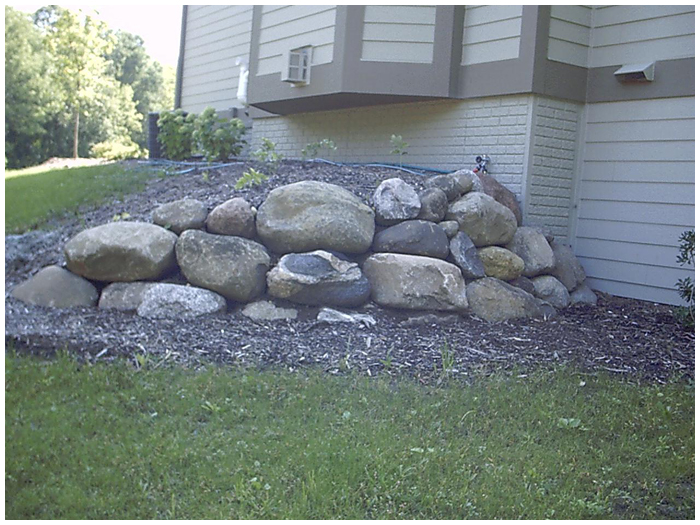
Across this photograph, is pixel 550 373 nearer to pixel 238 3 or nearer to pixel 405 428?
pixel 405 428

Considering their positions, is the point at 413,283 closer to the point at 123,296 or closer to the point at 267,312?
the point at 267,312

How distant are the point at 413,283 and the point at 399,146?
1932 mm

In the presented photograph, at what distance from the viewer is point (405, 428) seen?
297 cm

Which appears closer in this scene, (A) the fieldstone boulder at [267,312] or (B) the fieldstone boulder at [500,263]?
(A) the fieldstone boulder at [267,312]

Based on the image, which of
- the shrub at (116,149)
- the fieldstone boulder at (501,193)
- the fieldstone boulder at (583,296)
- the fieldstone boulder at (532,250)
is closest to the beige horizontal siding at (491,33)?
the fieldstone boulder at (501,193)

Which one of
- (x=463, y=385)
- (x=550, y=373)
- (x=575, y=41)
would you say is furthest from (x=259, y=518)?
(x=575, y=41)

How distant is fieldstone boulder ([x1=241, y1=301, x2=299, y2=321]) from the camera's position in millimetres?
3625

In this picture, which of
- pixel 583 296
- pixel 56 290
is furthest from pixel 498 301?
pixel 56 290

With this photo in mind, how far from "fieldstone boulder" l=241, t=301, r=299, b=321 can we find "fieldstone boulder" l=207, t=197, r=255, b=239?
1.56 feet

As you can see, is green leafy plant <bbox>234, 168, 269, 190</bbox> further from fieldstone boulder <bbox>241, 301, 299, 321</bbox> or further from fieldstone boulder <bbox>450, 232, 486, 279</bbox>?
fieldstone boulder <bbox>450, 232, 486, 279</bbox>

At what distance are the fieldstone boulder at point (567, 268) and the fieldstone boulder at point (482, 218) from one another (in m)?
0.47

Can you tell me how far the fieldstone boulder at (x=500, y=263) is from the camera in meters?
4.57

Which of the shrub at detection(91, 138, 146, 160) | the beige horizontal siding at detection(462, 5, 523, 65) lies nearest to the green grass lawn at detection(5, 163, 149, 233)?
the shrub at detection(91, 138, 146, 160)

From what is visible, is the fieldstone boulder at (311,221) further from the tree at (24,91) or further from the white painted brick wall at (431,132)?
the white painted brick wall at (431,132)
